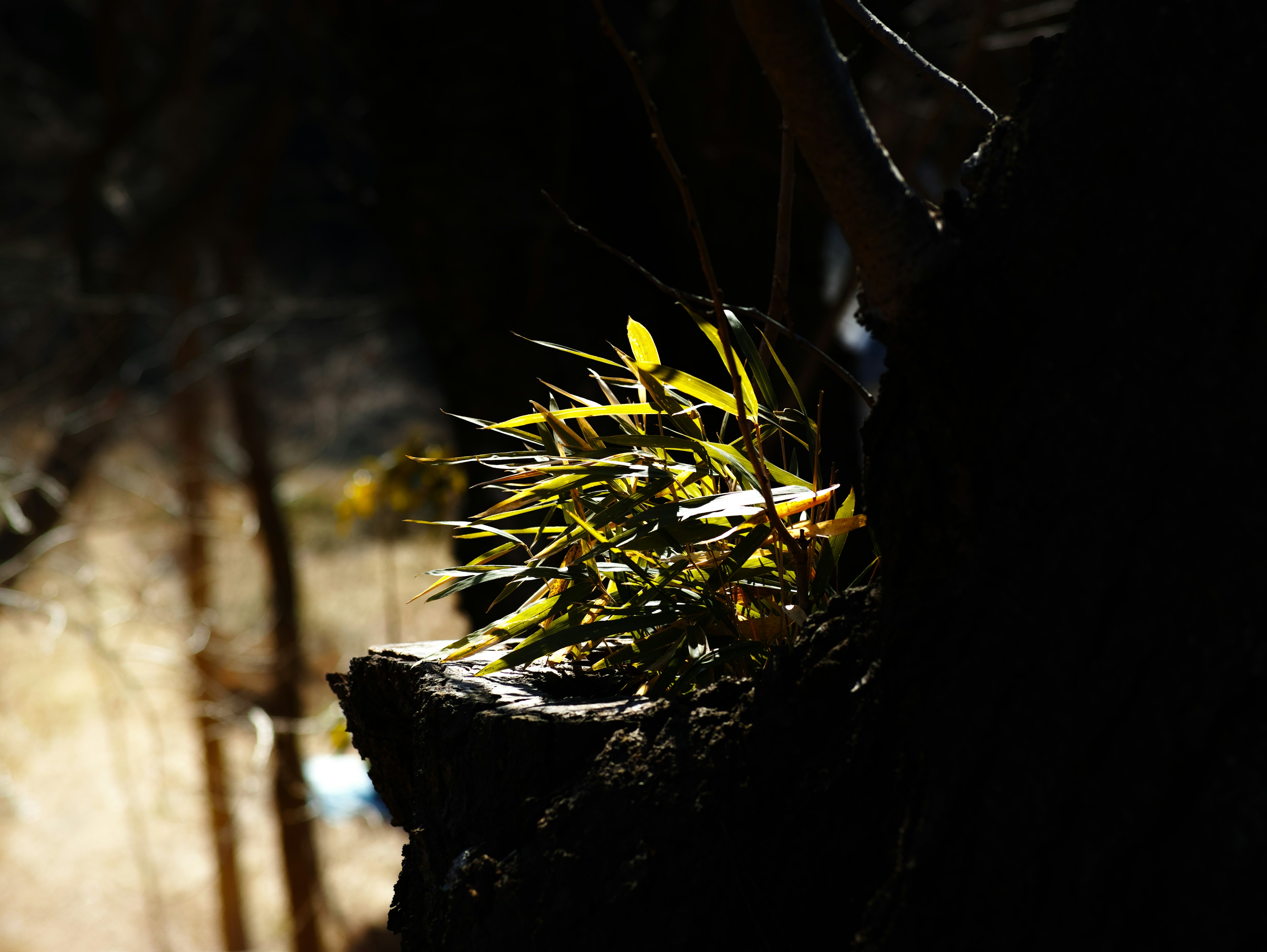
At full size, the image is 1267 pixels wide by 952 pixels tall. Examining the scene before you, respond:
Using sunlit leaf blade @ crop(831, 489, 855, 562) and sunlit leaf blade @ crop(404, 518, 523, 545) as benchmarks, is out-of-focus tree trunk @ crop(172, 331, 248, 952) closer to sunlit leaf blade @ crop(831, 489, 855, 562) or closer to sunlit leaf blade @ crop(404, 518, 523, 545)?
sunlit leaf blade @ crop(404, 518, 523, 545)

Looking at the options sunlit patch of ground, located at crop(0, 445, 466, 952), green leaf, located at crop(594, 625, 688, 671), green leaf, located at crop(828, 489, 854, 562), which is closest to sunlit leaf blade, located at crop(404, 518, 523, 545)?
green leaf, located at crop(594, 625, 688, 671)

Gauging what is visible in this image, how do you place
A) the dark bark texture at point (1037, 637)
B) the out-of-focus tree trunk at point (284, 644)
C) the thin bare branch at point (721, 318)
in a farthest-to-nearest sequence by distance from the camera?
the out-of-focus tree trunk at point (284, 644)
the thin bare branch at point (721, 318)
the dark bark texture at point (1037, 637)

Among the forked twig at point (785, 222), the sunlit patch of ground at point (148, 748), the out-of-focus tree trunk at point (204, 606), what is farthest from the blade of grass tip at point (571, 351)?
the out-of-focus tree trunk at point (204, 606)

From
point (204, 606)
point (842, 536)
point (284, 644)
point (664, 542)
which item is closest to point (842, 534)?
point (842, 536)

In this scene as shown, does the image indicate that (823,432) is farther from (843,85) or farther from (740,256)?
(843,85)

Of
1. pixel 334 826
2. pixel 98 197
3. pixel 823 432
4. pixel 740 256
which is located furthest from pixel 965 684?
pixel 334 826

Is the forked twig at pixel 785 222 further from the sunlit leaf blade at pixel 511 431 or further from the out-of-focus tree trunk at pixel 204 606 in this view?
the out-of-focus tree trunk at pixel 204 606
